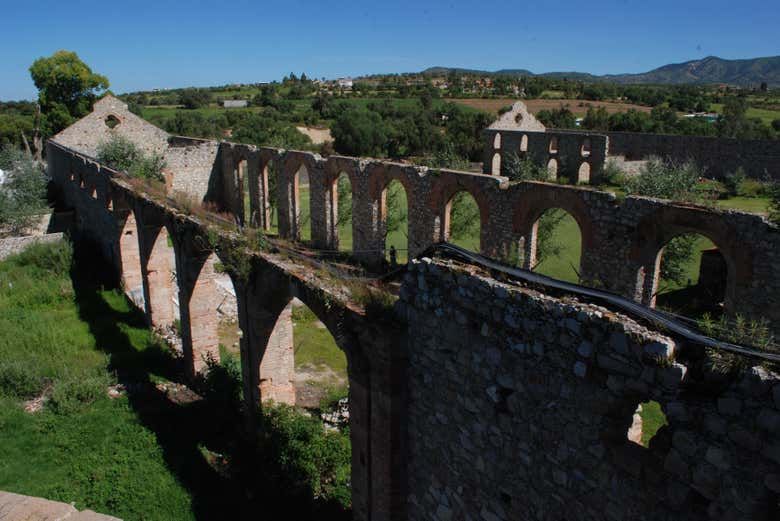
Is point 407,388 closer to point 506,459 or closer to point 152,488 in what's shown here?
point 506,459

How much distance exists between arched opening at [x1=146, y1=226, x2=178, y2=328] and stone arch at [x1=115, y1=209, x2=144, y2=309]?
1.89m

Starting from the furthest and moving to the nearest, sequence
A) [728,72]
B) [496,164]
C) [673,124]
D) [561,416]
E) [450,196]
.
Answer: [728,72], [673,124], [496,164], [450,196], [561,416]

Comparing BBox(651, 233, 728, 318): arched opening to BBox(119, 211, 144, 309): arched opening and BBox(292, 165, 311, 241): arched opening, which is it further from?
BBox(119, 211, 144, 309): arched opening

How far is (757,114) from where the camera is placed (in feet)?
185

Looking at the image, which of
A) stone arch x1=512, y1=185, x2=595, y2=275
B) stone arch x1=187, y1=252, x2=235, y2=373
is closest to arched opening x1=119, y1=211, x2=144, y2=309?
stone arch x1=187, y1=252, x2=235, y2=373

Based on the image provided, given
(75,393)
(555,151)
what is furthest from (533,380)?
(555,151)

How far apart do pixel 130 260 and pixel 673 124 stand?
40.8m

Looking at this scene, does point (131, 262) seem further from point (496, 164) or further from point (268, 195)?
point (496, 164)

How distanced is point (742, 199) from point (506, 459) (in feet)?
74.6

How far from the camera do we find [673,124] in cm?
4391

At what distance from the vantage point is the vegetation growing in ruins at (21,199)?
2042 centimetres

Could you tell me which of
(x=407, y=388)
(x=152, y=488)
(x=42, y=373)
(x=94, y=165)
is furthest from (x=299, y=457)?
(x=94, y=165)

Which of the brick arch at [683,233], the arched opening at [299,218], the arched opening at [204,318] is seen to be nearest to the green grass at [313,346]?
the arched opening at [204,318]

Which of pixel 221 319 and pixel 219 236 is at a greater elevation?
pixel 219 236
